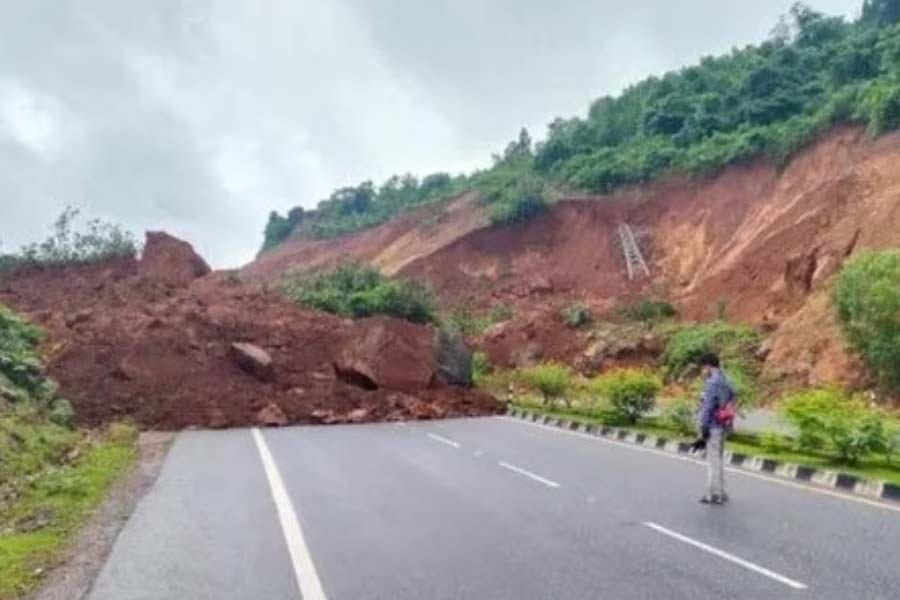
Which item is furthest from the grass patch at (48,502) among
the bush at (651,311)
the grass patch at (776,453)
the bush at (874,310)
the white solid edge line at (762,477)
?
the bush at (651,311)

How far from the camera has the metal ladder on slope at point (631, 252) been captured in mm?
56688

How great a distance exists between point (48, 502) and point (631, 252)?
47694 mm

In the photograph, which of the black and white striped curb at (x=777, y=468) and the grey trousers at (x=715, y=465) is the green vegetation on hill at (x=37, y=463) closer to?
the grey trousers at (x=715, y=465)

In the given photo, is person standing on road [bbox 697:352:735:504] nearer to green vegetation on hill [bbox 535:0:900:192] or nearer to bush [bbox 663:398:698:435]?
bush [bbox 663:398:698:435]

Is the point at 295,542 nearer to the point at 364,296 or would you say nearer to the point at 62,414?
the point at 62,414

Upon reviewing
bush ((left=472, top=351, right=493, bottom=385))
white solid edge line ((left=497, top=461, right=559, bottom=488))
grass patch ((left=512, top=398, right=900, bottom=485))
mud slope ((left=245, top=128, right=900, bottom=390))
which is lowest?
white solid edge line ((left=497, top=461, right=559, bottom=488))

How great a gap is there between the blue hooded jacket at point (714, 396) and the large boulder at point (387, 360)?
20504 millimetres

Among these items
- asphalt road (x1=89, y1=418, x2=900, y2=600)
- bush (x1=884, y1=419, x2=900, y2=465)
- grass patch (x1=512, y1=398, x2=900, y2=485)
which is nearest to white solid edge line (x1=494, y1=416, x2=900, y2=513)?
asphalt road (x1=89, y1=418, x2=900, y2=600)

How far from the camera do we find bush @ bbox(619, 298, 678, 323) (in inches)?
1873

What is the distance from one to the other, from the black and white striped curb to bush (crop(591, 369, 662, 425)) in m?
1.00

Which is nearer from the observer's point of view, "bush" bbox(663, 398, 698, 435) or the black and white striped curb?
the black and white striped curb

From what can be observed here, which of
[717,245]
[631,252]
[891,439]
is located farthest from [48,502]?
[631,252]

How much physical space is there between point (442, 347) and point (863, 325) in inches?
577

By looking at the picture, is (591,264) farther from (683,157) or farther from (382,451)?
(382,451)
